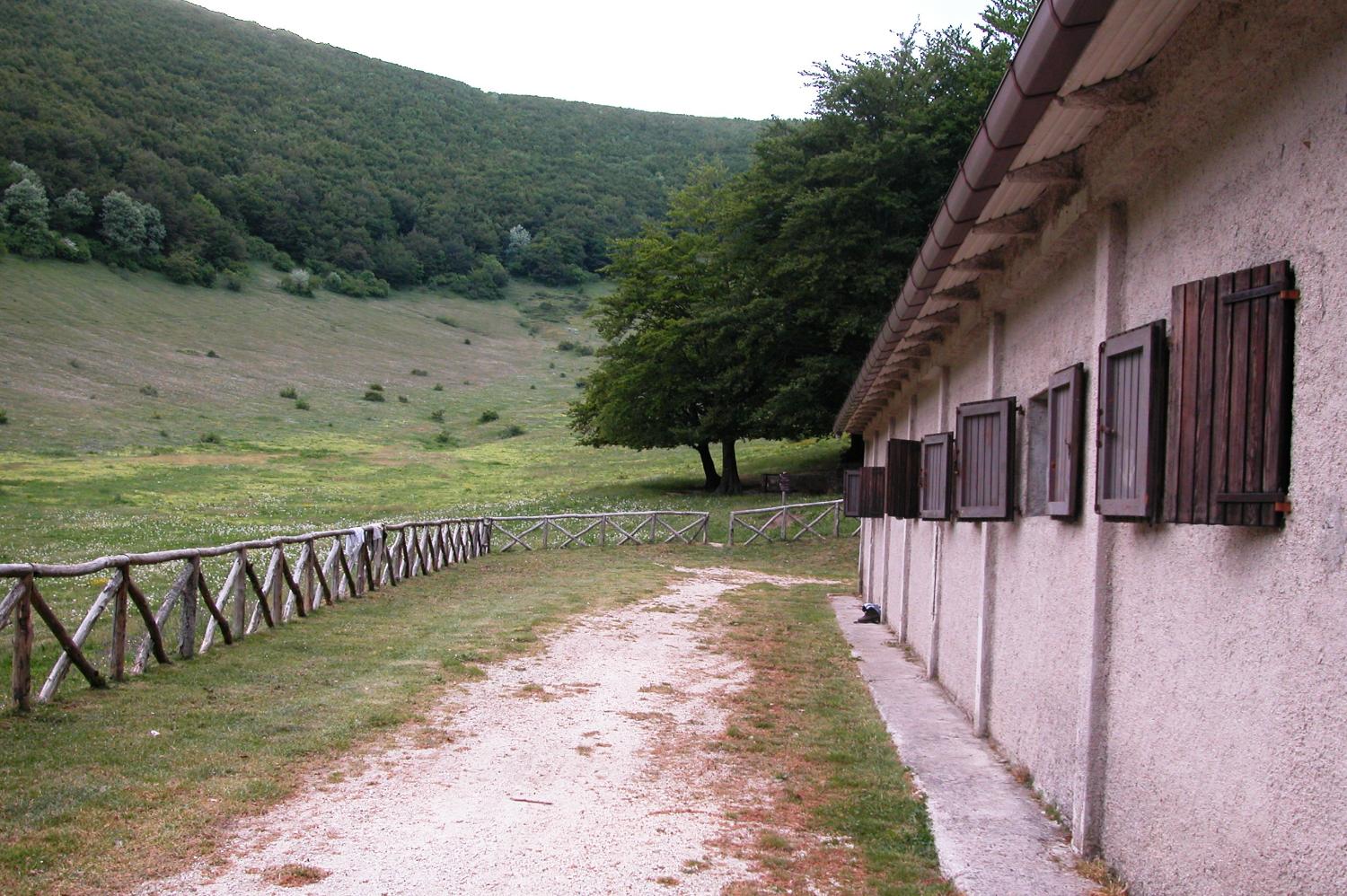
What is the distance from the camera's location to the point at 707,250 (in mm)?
38469

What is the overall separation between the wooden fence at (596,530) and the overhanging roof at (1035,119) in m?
20.4

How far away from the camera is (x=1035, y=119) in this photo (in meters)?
4.36

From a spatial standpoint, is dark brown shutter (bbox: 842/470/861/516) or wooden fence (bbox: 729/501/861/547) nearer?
dark brown shutter (bbox: 842/470/861/516)

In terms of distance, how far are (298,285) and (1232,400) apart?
297 feet

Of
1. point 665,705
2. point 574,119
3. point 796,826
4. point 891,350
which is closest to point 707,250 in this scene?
point 891,350

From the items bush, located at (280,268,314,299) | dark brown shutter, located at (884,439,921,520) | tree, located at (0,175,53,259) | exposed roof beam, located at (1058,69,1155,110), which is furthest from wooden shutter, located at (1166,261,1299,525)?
bush, located at (280,268,314,299)

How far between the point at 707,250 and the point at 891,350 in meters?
28.1

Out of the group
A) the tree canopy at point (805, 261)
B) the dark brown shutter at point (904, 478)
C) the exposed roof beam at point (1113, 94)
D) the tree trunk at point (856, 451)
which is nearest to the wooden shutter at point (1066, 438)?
the exposed roof beam at point (1113, 94)

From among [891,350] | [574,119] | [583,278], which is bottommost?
[891,350]

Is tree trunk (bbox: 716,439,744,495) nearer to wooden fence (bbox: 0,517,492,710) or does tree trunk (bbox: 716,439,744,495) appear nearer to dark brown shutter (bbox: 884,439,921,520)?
wooden fence (bbox: 0,517,492,710)

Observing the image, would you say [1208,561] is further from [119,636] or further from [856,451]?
[856,451]

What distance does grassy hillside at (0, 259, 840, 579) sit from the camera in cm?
3088

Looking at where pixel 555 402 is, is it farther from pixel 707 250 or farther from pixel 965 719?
pixel 965 719

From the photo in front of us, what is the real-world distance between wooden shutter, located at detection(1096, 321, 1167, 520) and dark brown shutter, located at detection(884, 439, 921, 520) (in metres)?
6.18
